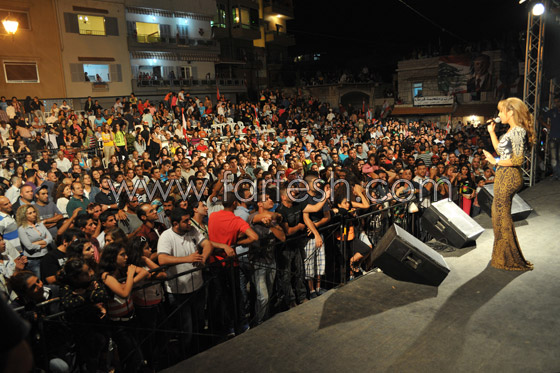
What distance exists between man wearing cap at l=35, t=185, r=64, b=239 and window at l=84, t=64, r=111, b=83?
1873cm

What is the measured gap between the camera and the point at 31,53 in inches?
813

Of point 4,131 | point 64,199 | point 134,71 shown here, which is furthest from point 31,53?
point 64,199

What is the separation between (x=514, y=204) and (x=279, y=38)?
1351 inches

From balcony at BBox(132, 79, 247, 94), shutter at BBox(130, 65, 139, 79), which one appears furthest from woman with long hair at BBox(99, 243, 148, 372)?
shutter at BBox(130, 65, 139, 79)

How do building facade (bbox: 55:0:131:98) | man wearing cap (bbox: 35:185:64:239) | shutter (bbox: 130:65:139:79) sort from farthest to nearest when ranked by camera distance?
1. shutter (bbox: 130:65:139:79)
2. building facade (bbox: 55:0:131:98)
3. man wearing cap (bbox: 35:185:64:239)

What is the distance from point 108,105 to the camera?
2367cm

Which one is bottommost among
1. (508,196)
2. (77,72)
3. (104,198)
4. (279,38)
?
(104,198)

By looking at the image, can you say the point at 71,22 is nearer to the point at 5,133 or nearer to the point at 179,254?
the point at 5,133

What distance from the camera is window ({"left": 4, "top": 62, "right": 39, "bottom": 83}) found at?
65.8 ft

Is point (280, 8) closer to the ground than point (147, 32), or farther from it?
farther from it

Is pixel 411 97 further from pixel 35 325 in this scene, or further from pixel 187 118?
pixel 35 325

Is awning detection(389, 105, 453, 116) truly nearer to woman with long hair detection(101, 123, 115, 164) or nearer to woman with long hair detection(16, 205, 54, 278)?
woman with long hair detection(101, 123, 115, 164)

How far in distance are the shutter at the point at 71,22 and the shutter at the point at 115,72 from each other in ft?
8.34

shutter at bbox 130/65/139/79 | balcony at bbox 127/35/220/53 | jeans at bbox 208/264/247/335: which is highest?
balcony at bbox 127/35/220/53
